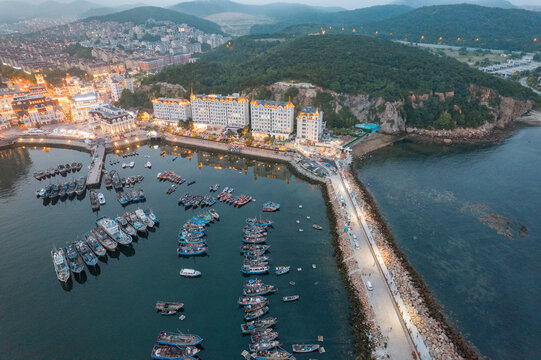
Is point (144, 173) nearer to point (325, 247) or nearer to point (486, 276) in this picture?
point (325, 247)

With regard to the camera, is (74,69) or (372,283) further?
(74,69)

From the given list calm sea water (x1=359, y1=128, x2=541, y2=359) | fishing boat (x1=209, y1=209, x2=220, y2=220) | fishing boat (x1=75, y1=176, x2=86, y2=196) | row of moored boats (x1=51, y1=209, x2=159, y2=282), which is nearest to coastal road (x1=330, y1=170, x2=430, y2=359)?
calm sea water (x1=359, y1=128, x2=541, y2=359)

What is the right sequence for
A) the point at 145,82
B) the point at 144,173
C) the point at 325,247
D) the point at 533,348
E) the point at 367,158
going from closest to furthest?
1. the point at 533,348
2. the point at 325,247
3. the point at 144,173
4. the point at 367,158
5. the point at 145,82

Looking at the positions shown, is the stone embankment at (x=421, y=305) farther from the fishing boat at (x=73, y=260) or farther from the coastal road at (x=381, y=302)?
the fishing boat at (x=73, y=260)

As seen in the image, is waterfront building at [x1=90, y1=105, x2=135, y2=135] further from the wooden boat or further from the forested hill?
the wooden boat

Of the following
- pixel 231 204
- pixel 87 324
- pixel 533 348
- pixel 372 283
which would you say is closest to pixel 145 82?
pixel 231 204

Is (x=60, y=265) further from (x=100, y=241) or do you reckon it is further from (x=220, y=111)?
(x=220, y=111)

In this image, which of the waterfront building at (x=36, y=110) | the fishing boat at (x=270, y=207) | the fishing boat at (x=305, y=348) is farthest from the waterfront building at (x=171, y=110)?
the fishing boat at (x=305, y=348)
